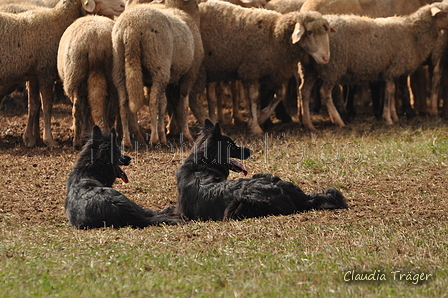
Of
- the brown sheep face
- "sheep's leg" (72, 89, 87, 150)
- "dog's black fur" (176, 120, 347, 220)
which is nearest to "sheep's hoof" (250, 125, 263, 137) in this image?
the brown sheep face

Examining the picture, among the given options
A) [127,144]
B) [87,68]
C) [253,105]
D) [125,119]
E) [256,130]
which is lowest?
[256,130]

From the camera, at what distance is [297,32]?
1372 centimetres

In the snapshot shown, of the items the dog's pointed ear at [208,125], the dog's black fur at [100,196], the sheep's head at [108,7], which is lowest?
the dog's black fur at [100,196]

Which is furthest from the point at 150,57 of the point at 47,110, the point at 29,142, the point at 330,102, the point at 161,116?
the point at 330,102

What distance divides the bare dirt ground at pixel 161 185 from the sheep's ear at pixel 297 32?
2046mm

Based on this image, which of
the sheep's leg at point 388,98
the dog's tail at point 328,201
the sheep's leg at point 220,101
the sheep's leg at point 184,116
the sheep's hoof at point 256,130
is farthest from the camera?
the sheep's leg at point 220,101

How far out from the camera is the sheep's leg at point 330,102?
14289 mm

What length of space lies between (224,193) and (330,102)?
8069mm

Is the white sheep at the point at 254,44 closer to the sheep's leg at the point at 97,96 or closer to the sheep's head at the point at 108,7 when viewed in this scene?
the sheep's head at the point at 108,7

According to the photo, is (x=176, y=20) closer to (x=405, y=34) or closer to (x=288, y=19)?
(x=288, y=19)

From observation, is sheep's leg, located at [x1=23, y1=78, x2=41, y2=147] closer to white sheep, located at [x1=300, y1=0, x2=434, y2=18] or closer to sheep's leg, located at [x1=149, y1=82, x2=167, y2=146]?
sheep's leg, located at [x1=149, y1=82, x2=167, y2=146]

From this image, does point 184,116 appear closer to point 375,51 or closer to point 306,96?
point 306,96

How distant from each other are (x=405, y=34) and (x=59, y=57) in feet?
23.0

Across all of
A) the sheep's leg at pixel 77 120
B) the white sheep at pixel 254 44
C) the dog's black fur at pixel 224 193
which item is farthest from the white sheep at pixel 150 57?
the dog's black fur at pixel 224 193
